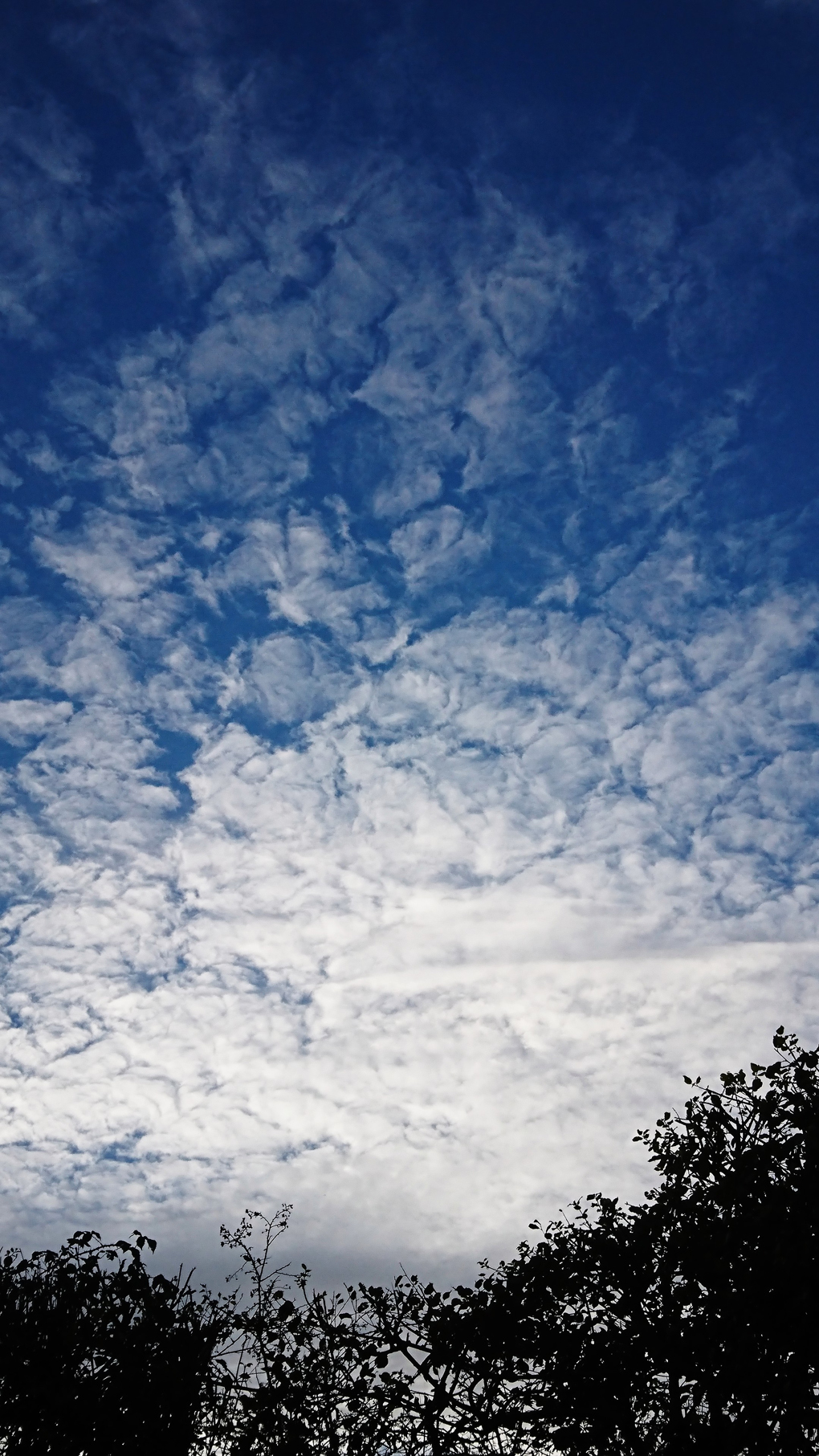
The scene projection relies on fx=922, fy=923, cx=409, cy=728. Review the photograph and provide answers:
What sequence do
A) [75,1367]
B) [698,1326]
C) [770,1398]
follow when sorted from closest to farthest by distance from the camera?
[770,1398] < [698,1326] < [75,1367]

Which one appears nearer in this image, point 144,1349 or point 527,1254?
point 527,1254

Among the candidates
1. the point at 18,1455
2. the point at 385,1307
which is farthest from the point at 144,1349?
the point at 385,1307

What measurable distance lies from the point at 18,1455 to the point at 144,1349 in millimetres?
2220

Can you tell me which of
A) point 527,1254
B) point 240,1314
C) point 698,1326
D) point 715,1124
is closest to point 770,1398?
point 698,1326

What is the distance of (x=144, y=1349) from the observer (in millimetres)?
15773

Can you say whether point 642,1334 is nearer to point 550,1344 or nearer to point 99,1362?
point 550,1344

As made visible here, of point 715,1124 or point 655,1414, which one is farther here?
point 715,1124

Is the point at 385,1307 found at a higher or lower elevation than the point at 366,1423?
higher

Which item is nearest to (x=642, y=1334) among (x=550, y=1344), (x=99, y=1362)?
(x=550, y=1344)

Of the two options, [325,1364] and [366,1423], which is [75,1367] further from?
[366,1423]

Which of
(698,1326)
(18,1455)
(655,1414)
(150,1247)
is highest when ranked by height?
(150,1247)

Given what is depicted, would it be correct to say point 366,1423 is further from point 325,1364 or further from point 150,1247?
point 150,1247

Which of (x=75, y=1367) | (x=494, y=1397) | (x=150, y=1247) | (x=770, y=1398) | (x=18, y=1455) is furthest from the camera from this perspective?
(x=150, y=1247)

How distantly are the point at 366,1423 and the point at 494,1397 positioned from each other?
76.1 inches
